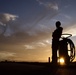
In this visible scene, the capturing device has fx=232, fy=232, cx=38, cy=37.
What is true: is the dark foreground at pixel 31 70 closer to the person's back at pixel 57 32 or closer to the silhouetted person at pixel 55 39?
the silhouetted person at pixel 55 39

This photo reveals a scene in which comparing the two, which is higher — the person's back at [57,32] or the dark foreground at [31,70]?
the person's back at [57,32]

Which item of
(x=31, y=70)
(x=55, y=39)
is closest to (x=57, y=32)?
(x=55, y=39)

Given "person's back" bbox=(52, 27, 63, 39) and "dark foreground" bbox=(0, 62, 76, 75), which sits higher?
"person's back" bbox=(52, 27, 63, 39)

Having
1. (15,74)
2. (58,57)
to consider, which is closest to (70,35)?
(58,57)

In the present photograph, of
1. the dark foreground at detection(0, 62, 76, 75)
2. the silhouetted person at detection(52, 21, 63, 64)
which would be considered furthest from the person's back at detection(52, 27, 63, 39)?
the dark foreground at detection(0, 62, 76, 75)

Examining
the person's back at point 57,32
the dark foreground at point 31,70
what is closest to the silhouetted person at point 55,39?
the person's back at point 57,32

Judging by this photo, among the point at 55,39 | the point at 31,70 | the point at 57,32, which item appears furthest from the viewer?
the point at 55,39

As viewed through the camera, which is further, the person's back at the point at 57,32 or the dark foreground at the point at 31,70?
the person's back at the point at 57,32

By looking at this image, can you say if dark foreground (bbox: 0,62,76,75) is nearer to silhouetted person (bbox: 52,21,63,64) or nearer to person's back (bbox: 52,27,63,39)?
silhouetted person (bbox: 52,21,63,64)

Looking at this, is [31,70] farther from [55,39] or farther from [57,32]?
[55,39]

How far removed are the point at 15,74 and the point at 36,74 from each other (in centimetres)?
124

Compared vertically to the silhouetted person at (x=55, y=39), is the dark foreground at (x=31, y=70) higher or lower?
lower

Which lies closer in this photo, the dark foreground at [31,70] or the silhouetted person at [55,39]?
the dark foreground at [31,70]

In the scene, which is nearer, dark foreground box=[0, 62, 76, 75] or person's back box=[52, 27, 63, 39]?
dark foreground box=[0, 62, 76, 75]
